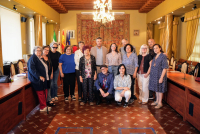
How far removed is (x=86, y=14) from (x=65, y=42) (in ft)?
6.94

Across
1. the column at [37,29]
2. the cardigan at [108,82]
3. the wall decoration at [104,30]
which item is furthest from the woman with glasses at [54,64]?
the wall decoration at [104,30]

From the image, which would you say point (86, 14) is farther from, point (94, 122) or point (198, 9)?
point (94, 122)

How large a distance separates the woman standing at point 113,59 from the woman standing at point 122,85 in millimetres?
307

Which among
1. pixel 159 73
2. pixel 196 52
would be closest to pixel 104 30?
pixel 196 52

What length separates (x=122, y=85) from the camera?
4.31m

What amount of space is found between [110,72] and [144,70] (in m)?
0.90

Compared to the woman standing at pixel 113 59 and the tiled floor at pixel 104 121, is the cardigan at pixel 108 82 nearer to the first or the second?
the woman standing at pixel 113 59

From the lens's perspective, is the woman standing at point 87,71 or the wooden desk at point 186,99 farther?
the woman standing at point 87,71

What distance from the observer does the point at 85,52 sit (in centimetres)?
414

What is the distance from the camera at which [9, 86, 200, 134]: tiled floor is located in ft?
9.94

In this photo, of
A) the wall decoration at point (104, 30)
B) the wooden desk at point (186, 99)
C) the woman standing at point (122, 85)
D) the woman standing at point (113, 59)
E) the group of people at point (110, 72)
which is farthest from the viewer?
the wall decoration at point (104, 30)

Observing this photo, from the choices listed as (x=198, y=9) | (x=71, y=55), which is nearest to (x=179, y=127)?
(x=71, y=55)

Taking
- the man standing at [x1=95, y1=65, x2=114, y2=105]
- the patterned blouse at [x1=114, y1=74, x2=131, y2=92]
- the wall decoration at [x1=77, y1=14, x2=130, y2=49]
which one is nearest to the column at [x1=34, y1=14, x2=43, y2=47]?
the wall decoration at [x1=77, y1=14, x2=130, y2=49]

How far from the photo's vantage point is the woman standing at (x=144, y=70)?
429cm
